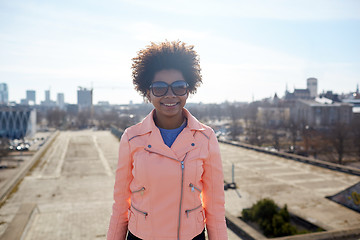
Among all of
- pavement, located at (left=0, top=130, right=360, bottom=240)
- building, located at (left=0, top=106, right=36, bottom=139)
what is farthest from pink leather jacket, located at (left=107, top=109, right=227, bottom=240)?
building, located at (left=0, top=106, right=36, bottom=139)

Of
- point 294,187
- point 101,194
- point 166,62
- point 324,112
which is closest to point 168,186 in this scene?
point 166,62

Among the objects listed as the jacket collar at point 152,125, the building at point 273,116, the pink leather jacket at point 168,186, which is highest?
the jacket collar at point 152,125

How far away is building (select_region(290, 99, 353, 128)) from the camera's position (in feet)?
171

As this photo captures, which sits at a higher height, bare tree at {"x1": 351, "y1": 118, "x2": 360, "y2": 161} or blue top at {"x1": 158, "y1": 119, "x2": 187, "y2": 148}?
blue top at {"x1": 158, "y1": 119, "x2": 187, "y2": 148}

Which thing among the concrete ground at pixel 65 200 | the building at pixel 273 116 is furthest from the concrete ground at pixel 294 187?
the building at pixel 273 116

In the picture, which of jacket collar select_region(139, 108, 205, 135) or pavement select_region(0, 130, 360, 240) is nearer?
jacket collar select_region(139, 108, 205, 135)

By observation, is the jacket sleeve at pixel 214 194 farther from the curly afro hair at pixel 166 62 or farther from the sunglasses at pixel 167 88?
the curly afro hair at pixel 166 62

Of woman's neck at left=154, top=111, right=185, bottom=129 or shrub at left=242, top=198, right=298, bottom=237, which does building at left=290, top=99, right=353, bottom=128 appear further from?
woman's neck at left=154, top=111, right=185, bottom=129

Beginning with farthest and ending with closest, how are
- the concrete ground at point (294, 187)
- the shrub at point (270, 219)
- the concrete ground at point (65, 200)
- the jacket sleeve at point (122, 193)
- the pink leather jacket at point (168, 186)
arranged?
1. the concrete ground at point (294, 187)
2. the concrete ground at point (65, 200)
3. the shrub at point (270, 219)
4. the jacket sleeve at point (122, 193)
5. the pink leather jacket at point (168, 186)

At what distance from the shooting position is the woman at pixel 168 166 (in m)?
2.29

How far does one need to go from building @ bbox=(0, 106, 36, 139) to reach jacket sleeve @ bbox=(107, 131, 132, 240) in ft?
213

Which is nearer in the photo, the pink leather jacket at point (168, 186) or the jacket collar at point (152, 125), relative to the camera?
the pink leather jacket at point (168, 186)

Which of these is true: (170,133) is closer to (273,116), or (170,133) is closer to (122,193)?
(122,193)

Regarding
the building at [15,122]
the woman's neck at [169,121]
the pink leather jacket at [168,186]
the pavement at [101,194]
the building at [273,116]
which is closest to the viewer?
the pink leather jacket at [168,186]
